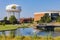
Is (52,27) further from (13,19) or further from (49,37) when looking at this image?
(49,37)

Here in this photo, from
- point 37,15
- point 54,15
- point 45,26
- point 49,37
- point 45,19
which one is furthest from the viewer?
point 37,15

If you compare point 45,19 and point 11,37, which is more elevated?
point 11,37

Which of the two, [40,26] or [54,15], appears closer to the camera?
[40,26]

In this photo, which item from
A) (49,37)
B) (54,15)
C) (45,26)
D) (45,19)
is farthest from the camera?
(54,15)

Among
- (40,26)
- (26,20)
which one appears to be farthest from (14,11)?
(40,26)

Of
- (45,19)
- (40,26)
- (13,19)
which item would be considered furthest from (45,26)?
(13,19)

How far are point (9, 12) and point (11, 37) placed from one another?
10735 cm

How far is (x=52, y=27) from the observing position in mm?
62531

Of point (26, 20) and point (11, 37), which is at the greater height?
point (11, 37)

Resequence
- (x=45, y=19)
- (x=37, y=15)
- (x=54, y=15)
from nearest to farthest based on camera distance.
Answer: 1. (x=45, y=19)
2. (x=54, y=15)
3. (x=37, y=15)

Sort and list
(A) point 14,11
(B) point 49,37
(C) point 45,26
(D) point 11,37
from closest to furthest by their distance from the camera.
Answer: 1. (B) point 49,37
2. (D) point 11,37
3. (C) point 45,26
4. (A) point 14,11

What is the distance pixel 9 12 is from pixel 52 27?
61.2m

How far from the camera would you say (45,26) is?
60969mm

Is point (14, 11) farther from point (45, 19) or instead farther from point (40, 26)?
point (40, 26)
